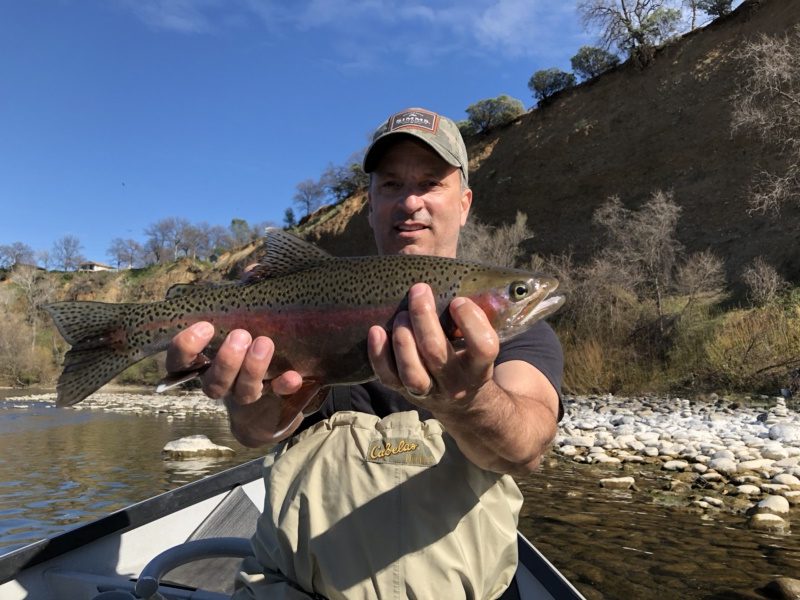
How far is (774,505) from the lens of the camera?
8.67 metres

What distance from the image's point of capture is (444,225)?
3736mm

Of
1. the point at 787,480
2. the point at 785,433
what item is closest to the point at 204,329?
the point at 787,480

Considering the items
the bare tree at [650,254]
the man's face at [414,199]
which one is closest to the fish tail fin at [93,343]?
the man's face at [414,199]

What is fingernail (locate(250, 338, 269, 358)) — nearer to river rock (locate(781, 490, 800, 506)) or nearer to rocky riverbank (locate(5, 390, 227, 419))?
river rock (locate(781, 490, 800, 506))

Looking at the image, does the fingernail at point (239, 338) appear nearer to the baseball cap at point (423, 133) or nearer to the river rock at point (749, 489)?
the baseball cap at point (423, 133)

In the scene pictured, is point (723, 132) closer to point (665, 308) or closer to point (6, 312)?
point (665, 308)

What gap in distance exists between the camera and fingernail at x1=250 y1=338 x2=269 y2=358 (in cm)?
259

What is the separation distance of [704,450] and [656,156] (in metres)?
30.4

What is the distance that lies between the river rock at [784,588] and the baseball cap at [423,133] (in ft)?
18.4

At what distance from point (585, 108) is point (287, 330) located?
155 ft

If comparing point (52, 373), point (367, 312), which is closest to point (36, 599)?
point (367, 312)

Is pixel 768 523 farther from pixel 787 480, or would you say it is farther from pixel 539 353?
pixel 539 353

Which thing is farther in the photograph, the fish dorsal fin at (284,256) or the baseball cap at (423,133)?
the baseball cap at (423,133)

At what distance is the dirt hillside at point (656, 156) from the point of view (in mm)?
31734
